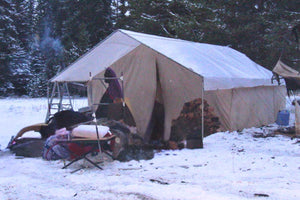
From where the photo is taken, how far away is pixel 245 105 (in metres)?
10.7

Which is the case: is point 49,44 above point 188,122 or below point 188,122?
above

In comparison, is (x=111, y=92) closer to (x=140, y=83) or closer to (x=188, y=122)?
(x=140, y=83)

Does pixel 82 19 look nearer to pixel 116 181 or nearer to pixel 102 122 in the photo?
pixel 102 122

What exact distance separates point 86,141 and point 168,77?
3143 millimetres

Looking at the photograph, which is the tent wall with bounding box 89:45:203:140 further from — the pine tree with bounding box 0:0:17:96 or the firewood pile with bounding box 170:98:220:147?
the pine tree with bounding box 0:0:17:96

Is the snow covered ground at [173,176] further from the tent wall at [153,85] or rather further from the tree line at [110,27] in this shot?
the tree line at [110,27]

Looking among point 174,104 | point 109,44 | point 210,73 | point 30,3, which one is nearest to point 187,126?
point 174,104

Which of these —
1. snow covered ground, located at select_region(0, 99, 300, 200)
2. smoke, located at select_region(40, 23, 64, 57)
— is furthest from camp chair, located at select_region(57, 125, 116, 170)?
smoke, located at select_region(40, 23, 64, 57)

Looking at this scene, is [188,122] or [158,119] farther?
[158,119]

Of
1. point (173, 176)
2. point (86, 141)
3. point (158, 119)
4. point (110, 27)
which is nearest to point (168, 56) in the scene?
point (158, 119)

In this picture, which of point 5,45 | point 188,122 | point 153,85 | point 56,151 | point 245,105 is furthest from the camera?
point 5,45

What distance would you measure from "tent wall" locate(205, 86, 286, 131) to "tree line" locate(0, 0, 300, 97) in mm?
4627

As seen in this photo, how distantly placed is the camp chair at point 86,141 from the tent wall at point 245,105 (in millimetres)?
4230

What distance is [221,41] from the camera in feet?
63.3
